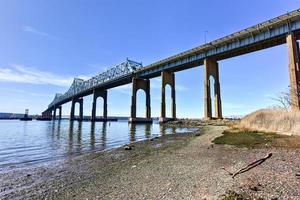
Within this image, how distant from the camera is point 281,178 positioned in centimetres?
677

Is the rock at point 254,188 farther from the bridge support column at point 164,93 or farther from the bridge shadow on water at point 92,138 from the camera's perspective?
the bridge support column at point 164,93

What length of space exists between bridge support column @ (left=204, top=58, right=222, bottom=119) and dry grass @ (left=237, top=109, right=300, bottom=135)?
Result: 36.7 meters

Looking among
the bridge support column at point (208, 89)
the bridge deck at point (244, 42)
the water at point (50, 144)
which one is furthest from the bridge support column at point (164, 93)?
the water at point (50, 144)

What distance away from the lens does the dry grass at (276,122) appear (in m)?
19.3

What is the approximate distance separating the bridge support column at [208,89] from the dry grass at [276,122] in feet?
121

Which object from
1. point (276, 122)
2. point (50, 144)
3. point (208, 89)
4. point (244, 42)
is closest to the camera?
point (276, 122)

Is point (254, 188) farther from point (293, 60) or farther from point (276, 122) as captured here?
point (293, 60)

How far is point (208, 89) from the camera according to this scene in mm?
67125

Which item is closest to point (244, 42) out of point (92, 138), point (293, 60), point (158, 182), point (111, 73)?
point (293, 60)

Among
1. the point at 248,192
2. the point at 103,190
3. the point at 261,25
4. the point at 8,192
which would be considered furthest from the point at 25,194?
the point at 261,25

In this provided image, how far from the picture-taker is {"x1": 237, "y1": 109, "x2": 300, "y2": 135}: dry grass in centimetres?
1929

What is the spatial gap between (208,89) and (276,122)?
150 feet

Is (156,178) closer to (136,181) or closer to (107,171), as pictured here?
(136,181)

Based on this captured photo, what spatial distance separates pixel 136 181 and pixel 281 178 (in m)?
4.89
